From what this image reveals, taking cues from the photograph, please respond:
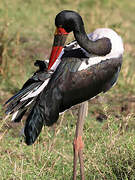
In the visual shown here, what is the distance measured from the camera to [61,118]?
195 inches

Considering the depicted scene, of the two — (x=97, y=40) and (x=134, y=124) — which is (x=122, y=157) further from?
(x=134, y=124)

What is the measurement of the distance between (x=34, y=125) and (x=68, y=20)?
88 cm

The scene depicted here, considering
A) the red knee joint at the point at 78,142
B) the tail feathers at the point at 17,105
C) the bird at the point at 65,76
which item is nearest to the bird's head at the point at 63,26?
the bird at the point at 65,76

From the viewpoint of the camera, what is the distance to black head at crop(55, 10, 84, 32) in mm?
3975

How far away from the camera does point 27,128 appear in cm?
391

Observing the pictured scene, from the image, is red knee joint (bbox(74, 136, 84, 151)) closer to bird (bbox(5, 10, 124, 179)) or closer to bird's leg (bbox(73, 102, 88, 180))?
bird's leg (bbox(73, 102, 88, 180))

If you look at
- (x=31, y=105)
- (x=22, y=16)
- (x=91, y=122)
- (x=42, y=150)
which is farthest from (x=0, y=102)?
(x=22, y=16)

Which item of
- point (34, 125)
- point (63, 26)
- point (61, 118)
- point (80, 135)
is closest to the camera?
point (34, 125)

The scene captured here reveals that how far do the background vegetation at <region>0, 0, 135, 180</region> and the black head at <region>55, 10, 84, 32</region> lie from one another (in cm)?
65

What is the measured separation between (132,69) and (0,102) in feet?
7.50

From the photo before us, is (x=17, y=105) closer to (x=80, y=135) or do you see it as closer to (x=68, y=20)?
(x=80, y=135)

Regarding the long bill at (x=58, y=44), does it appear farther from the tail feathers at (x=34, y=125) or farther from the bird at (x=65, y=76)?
the tail feathers at (x=34, y=125)

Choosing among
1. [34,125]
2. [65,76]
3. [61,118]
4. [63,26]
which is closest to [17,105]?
[34,125]

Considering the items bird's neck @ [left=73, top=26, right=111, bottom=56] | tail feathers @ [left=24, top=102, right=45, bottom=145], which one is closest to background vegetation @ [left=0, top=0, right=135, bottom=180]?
tail feathers @ [left=24, top=102, right=45, bottom=145]
